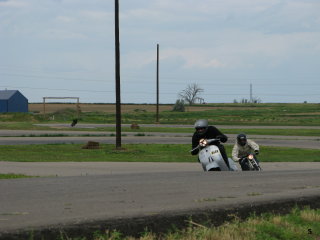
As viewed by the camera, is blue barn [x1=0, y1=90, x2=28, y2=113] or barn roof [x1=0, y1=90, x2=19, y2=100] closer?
blue barn [x1=0, y1=90, x2=28, y2=113]

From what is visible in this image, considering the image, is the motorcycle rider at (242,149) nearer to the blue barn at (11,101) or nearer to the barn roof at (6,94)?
the blue barn at (11,101)

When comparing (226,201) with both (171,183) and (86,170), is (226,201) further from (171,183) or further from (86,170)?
(86,170)

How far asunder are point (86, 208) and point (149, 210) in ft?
2.69

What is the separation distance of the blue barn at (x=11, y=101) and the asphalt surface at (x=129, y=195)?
88.0 metres

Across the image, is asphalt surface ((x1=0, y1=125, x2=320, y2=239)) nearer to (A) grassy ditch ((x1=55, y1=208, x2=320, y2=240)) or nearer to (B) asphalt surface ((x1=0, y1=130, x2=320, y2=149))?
(A) grassy ditch ((x1=55, y1=208, x2=320, y2=240))

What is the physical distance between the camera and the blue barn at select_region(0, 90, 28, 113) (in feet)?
326

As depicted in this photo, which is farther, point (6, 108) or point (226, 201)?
point (6, 108)

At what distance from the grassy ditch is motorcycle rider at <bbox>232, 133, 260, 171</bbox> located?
6406 mm

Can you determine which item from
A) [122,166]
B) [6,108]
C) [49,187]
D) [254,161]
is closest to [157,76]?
→ [6,108]

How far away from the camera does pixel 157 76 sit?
74.6m

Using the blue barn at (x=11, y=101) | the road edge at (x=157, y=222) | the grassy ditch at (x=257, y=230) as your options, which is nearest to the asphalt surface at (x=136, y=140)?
the road edge at (x=157, y=222)

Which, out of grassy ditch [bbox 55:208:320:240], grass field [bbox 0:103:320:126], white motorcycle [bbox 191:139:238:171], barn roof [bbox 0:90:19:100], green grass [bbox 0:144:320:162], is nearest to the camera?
grassy ditch [bbox 55:208:320:240]

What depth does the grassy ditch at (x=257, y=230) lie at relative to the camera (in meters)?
8.01

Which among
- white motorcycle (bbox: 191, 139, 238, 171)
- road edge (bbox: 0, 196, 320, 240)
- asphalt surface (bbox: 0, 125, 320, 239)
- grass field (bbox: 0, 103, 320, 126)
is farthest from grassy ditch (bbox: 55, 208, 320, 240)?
grass field (bbox: 0, 103, 320, 126)
